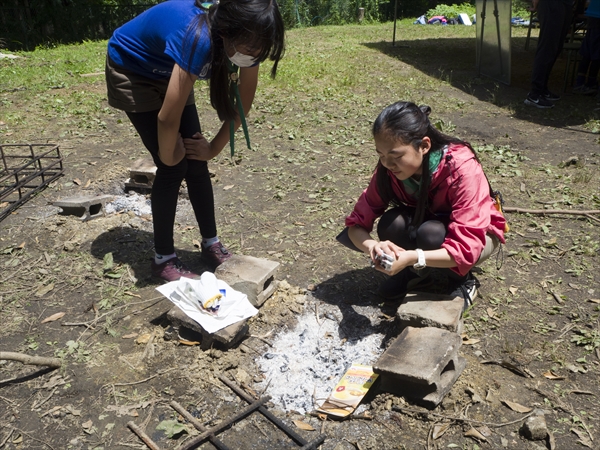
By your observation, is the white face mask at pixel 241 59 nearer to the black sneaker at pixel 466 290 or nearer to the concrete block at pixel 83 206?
the black sneaker at pixel 466 290

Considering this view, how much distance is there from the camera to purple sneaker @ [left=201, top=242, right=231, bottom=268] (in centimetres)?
361

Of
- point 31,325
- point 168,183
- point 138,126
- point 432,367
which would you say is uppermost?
point 138,126

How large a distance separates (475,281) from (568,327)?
55 cm

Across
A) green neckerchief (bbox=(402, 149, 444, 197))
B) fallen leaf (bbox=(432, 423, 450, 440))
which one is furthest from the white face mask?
fallen leaf (bbox=(432, 423, 450, 440))

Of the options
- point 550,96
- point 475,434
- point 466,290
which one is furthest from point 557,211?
point 550,96

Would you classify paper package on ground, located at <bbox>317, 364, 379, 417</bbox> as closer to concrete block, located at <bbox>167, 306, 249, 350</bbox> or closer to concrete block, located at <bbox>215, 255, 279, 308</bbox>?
concrete block, located at <bbox>167, 306, 249, 350</bbox>

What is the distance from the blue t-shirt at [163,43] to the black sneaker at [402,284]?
5.17ft

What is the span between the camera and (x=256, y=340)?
9.89 feet

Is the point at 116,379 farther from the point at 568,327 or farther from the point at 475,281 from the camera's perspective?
the point at 568,327

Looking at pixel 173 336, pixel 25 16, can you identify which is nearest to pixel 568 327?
pixel 173 336

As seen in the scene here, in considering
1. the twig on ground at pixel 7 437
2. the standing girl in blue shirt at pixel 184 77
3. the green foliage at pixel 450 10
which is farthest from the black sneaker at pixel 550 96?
the green foliage at pixel 450 10

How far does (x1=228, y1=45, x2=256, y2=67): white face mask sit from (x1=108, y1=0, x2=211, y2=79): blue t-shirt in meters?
0.13

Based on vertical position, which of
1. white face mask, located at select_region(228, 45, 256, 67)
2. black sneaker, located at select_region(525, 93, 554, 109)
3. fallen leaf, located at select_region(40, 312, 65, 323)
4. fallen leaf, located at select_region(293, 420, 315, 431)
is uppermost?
white face mask, located at select_region(228, 45, 256, 67)

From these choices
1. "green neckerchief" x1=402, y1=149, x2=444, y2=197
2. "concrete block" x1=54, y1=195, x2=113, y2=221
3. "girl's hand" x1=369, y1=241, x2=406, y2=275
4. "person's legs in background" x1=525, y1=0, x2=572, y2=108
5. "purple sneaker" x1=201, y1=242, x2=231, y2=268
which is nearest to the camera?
"girl's hand" x1=369, y1=241, x2=406, y2=275
